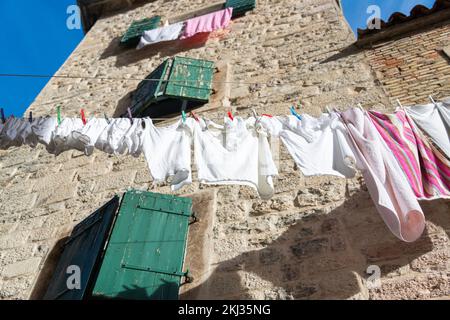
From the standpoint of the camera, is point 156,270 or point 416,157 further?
point 156,270

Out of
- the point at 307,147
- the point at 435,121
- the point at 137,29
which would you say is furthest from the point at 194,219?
the point at 137,29

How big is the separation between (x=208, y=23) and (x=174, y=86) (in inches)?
81.3

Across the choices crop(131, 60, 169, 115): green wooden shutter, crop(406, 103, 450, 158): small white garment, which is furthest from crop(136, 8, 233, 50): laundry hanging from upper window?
crop(406, 103, 450, 158): small white garment

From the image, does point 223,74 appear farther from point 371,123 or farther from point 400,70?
point 371,123

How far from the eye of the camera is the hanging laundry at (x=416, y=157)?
2797 millimetres

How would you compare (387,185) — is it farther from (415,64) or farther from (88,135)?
(415,64)

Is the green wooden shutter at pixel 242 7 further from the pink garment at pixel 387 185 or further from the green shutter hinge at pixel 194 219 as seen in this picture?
the pink garment at pixel 387 185

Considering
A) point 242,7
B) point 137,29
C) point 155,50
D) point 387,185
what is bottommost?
point 387,185

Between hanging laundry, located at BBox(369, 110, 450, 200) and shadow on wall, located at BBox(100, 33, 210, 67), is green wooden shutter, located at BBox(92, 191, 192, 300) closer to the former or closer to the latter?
hanging laundry, located at BBox(369, 110, 450, 200)

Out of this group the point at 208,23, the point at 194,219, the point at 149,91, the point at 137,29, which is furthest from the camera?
the point at 137,29

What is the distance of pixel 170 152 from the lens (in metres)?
3.19

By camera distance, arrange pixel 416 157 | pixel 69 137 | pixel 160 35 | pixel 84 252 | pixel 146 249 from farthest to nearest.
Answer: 1. pixel 160 35
2. pixel 84 252
3. pixel 146 249
4. pixel 69 137
5. pixel 416 157

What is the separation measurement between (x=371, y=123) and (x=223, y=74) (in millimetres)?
3346
